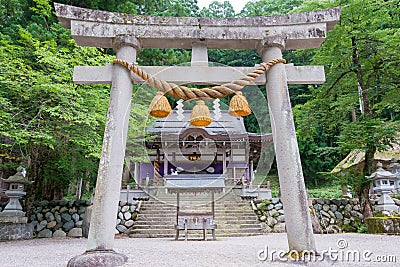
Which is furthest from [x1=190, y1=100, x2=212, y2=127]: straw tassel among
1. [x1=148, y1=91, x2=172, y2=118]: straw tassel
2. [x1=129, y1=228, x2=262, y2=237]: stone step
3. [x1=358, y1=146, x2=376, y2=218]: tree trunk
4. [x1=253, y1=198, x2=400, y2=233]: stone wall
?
[x1=253, y1=198, x2=400, y2=233]: stone wall

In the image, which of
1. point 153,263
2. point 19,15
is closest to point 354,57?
point 153,263

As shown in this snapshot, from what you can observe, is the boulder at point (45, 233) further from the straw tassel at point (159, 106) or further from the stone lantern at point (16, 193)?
Answer: the straw tassel at point (159, 106)

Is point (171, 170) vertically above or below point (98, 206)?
above

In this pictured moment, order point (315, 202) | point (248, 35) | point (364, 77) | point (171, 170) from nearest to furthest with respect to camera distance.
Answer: point (248, 35)
point (364, 77)
point (315, 202)
point (171, 170)

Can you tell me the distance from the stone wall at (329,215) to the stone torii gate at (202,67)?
20.1 feet

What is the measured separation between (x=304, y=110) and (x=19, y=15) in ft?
28.0

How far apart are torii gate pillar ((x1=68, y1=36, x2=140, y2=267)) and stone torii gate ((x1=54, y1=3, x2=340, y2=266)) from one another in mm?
10

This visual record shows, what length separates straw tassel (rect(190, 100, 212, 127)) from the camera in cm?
335

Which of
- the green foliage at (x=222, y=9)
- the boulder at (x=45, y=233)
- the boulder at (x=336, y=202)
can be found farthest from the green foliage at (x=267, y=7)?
the boulder at (x=45, y=233)

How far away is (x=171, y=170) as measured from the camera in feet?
44.9

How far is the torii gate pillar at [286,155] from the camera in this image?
308 cm

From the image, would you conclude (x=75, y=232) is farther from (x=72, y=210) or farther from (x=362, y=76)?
(x=362, y=76)

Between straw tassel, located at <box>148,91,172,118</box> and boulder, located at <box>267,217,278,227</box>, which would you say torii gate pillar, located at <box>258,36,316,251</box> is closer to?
straw tassel, located at <box>148,91,172,118</box>

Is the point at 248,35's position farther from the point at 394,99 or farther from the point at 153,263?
the point at 394,99
